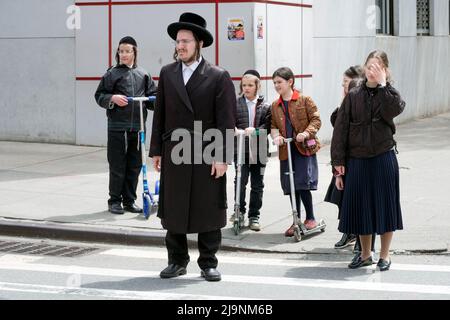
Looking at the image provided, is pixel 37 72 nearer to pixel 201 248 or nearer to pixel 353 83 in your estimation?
pixel 353 83

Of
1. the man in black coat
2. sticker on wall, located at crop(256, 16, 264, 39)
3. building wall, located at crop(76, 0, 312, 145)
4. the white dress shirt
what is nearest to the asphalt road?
the man in black coat

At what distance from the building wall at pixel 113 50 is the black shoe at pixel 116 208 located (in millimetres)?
4530

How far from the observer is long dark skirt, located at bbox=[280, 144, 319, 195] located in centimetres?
967

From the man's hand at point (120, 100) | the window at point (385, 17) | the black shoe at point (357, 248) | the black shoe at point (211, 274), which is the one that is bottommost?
the black shoe at point (211, 274)

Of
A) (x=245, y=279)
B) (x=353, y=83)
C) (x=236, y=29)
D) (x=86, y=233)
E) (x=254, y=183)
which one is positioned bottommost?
(x=245, y=279)

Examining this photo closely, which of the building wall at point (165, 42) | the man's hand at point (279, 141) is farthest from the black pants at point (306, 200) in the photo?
the building wall at point (165, 42)

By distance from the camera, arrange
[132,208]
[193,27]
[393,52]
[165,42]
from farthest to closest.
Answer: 1. [393,52]
2. [165,42]
3. [132,208]
4. [193,27]

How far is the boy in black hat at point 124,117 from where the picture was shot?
1058cm

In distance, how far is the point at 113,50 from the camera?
15.4m

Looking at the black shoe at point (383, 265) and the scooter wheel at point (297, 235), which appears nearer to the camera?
the black shoe at point (383, 265)

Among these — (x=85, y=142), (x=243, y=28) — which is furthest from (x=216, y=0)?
(x=85, y=142)

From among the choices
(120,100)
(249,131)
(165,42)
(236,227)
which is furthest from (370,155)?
(165,42)

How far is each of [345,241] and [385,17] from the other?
35.8 ft

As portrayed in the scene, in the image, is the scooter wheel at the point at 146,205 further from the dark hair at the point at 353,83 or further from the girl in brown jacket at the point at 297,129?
the dark hair at the point at 353,83
